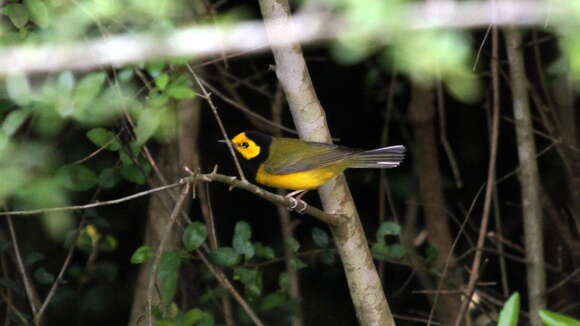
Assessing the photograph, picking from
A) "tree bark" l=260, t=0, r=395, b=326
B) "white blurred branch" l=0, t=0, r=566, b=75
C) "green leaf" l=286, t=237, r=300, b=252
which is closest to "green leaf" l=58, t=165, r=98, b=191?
"green leaf" l=286, t=237, r=300, b=252

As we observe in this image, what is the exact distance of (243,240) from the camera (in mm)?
3543

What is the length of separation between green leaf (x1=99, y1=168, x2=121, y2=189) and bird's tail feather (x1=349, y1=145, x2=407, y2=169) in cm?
106

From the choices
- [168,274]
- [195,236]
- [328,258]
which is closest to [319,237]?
[328,258]

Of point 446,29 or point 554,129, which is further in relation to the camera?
point 554,129

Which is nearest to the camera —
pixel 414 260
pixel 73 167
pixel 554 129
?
pixel 73 167

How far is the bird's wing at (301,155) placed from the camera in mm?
3434

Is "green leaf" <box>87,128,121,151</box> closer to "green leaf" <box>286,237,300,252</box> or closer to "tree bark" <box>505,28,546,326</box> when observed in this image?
"green leaf" <box>286,237,300,252</box>

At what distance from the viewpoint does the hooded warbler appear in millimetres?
3463

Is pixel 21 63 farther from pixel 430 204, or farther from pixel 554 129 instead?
pixel 554 129

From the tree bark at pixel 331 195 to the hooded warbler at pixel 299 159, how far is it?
0.13 metres

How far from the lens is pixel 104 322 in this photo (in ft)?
18.2

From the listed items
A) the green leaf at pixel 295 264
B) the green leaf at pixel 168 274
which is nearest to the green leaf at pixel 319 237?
the green leaf at pixel 295 264

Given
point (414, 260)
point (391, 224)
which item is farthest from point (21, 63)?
point (414, 260)

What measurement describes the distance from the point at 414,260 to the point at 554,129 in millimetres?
1241
